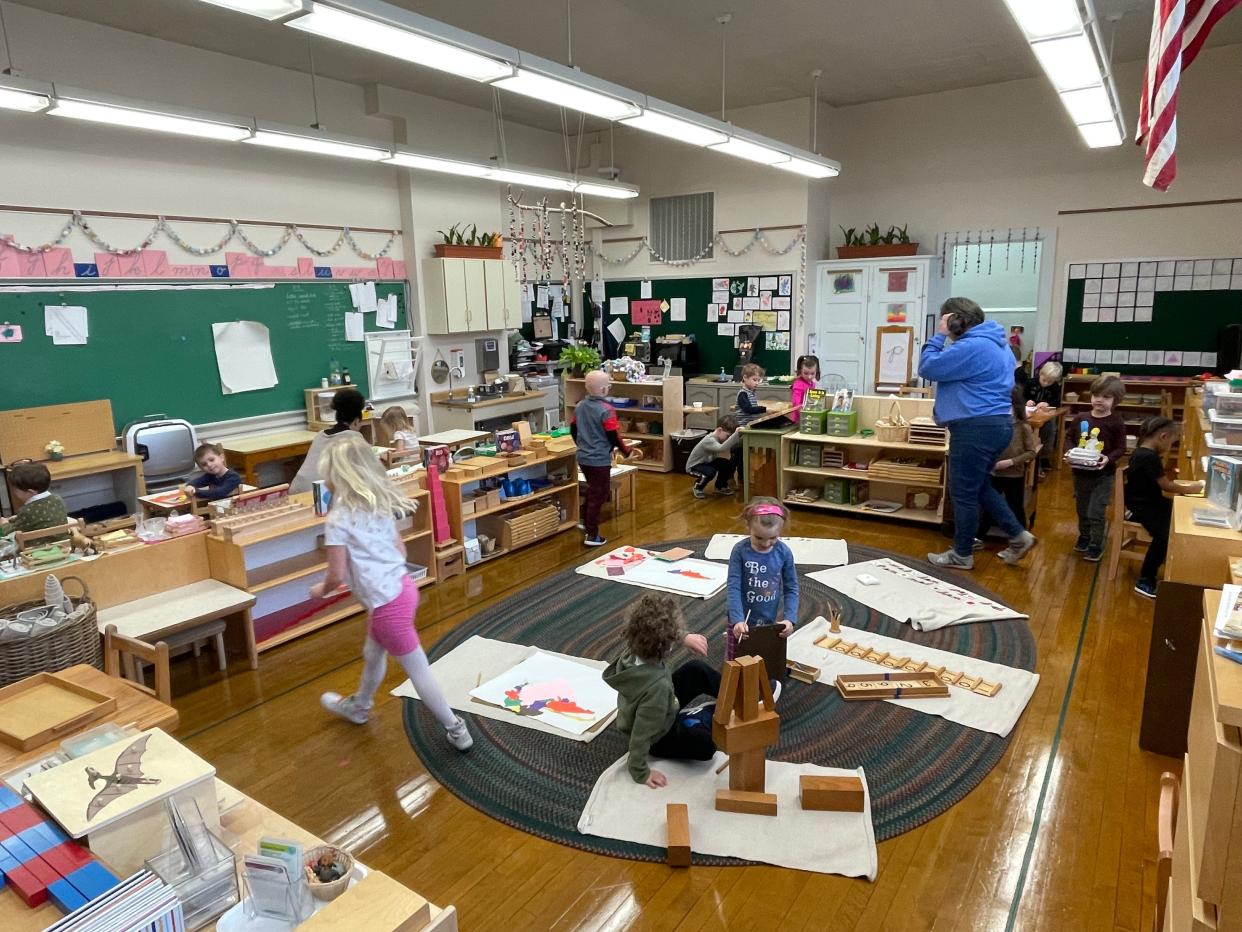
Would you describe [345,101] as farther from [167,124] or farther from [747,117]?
[747,117]

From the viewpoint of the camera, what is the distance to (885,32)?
7.05 metres

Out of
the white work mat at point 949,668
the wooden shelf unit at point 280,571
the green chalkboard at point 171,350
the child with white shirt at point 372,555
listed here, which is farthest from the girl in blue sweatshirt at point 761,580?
the green chalkboard at point 171,350

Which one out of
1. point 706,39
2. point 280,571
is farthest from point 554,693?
point 706,39

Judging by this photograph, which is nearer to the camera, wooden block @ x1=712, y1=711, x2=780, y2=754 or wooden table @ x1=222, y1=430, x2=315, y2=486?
wooden block @ x1=712, y1=711, x2=780, y2=754

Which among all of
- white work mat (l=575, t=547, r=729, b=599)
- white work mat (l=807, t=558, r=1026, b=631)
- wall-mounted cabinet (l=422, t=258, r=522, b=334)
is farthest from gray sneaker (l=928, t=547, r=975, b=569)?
wall-mounted cabinet (l=422, t=258, r=522, b=334)

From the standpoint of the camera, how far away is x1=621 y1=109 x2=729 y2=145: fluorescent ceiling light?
5496 millimetres

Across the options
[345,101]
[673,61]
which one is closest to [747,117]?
[673,61]

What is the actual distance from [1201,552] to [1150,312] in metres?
6.88

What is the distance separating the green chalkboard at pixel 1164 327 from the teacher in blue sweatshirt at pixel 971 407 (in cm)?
443

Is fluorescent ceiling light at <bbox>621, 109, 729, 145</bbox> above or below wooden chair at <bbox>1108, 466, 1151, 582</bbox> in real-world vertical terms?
above

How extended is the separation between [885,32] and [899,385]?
414cm

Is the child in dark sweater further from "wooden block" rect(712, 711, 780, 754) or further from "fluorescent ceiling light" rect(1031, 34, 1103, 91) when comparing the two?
"wooden block" rect(712, 711, 780, 754)

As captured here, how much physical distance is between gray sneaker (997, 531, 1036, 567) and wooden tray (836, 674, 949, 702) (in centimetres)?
220

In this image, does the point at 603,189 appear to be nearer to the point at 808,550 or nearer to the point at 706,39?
the point at 706,39
